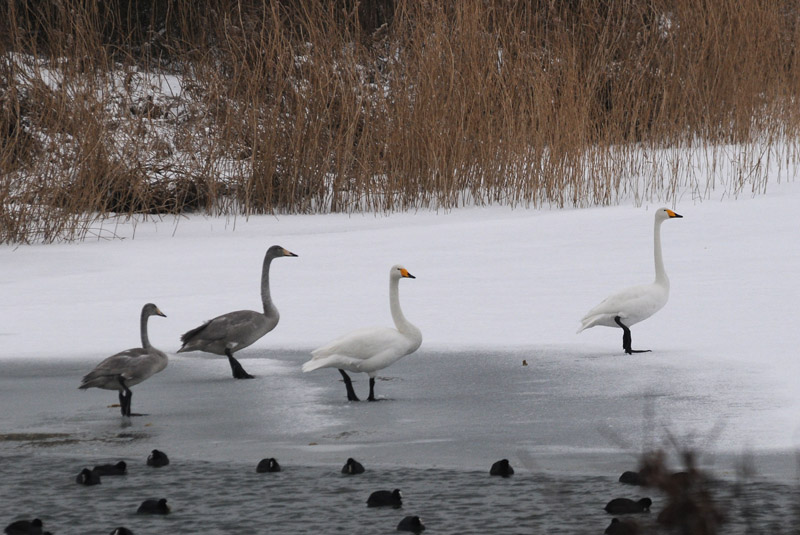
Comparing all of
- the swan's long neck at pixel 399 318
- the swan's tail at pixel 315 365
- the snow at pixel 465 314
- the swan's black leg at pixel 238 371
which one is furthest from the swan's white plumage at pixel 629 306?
the swan's black leg at pixel 238 371

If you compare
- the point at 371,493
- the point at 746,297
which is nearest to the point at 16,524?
the point at 371,493

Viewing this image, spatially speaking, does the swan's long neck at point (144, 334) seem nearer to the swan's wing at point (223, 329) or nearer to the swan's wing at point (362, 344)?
the swan's wing at point (223, 329)

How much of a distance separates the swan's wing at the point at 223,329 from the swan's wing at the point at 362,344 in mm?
876

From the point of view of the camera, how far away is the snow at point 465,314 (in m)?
5.66

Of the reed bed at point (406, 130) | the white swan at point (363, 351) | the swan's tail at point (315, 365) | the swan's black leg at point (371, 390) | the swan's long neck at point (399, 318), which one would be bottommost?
the swan's black leg at point (371, 390)

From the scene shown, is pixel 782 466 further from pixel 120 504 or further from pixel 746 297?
pixel 746 297

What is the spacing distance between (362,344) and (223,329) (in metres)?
1.13

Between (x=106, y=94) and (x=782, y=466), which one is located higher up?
(x=106, y=94)

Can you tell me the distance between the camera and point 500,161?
14.5 metres

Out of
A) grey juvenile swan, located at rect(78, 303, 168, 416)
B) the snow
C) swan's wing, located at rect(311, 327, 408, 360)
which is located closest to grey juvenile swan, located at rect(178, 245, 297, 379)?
the snow

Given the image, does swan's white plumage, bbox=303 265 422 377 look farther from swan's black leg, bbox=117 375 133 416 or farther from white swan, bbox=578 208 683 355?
white swan, bbox=578 208 683 355

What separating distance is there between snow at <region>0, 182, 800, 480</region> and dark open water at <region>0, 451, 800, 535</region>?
440 millimetres

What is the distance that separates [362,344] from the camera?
6043 millimetres

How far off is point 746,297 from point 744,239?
2.84 metres
